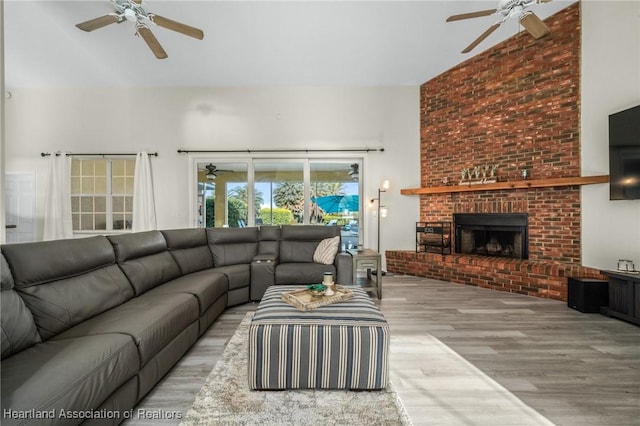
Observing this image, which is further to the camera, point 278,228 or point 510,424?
point 278,228

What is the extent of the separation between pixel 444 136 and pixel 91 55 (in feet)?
19.0

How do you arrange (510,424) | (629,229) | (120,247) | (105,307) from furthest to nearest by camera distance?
(629,229) → (120,247) → (105,307) → (510,424)

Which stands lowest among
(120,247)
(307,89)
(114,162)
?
(120,247)

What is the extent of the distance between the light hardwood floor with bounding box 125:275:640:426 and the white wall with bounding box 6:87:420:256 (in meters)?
2.29

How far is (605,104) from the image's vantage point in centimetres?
329

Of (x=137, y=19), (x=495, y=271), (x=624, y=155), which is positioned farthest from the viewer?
(x=495, y=271)

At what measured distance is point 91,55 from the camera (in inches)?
162

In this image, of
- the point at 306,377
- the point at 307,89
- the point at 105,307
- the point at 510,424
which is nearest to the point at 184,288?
the point at 105,307

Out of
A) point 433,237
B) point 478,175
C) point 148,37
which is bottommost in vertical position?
point 433,237

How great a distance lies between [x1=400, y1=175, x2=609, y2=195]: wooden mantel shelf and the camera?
3367 mm

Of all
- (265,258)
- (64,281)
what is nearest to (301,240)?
(265,258)

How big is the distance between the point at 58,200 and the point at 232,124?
11.1 ft

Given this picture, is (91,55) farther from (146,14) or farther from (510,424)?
(510,424)

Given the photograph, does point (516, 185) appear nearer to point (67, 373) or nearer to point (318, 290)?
point (318, 290)
